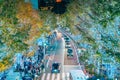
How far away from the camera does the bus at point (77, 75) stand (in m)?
32.8

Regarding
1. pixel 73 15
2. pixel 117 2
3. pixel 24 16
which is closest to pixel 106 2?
pixel 117 2

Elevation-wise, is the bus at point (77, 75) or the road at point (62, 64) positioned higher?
the bus at point (77, 75)

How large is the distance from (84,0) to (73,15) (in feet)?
20.3

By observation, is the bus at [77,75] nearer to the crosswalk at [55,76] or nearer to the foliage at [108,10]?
the crosswalk at [55,76]

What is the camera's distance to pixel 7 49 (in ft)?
70.4

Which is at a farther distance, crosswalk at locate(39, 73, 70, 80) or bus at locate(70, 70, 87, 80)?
crosswalk at locate(39, 73, 70, 80)

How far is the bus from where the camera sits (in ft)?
108

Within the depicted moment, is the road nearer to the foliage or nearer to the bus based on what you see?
the bus

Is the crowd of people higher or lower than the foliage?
lower

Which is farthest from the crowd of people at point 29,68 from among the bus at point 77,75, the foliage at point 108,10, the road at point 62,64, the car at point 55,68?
the foliage at point 108,10

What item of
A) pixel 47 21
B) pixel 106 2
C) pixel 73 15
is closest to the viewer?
pixel 106 2

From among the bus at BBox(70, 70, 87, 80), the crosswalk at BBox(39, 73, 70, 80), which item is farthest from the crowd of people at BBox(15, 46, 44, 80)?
the bus at BBox(70, 70, 87, 80)

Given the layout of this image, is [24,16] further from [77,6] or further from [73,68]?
[73,68]

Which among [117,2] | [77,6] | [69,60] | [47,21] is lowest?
[69,60]
